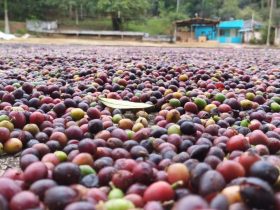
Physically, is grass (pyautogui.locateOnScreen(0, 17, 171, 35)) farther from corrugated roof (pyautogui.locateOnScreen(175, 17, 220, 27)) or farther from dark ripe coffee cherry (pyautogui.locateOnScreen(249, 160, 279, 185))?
dark ripe coffee cherry (pyautogui.locateOnScreen(249, 160, 279, 185))

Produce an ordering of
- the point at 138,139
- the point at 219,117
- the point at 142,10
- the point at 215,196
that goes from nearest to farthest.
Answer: the point at 215,196
the point at 138,139
the point at 219,117
the point at 142,10

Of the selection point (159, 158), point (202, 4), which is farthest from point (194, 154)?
point (202, 4)

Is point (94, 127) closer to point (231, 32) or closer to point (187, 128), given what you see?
point (187, 128)

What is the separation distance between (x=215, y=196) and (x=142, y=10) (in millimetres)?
48673

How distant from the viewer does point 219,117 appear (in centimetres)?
336

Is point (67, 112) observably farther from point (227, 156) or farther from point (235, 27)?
point (235, 27)

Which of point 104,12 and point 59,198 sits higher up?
point 104,12

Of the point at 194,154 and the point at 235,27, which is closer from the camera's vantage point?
the point at 194,154

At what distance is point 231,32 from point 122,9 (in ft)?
62.0

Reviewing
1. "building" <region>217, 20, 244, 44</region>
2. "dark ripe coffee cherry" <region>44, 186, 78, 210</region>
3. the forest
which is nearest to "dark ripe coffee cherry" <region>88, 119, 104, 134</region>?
"dark ripe coffee cherry" <region>44, 186, 78, 210</region>

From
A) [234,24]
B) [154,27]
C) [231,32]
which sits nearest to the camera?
[154,27]

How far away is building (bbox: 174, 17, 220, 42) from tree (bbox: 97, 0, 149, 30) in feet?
17.1

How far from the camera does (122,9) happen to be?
4650 centimetres

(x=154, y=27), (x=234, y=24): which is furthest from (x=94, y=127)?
(x=234, y=24)
